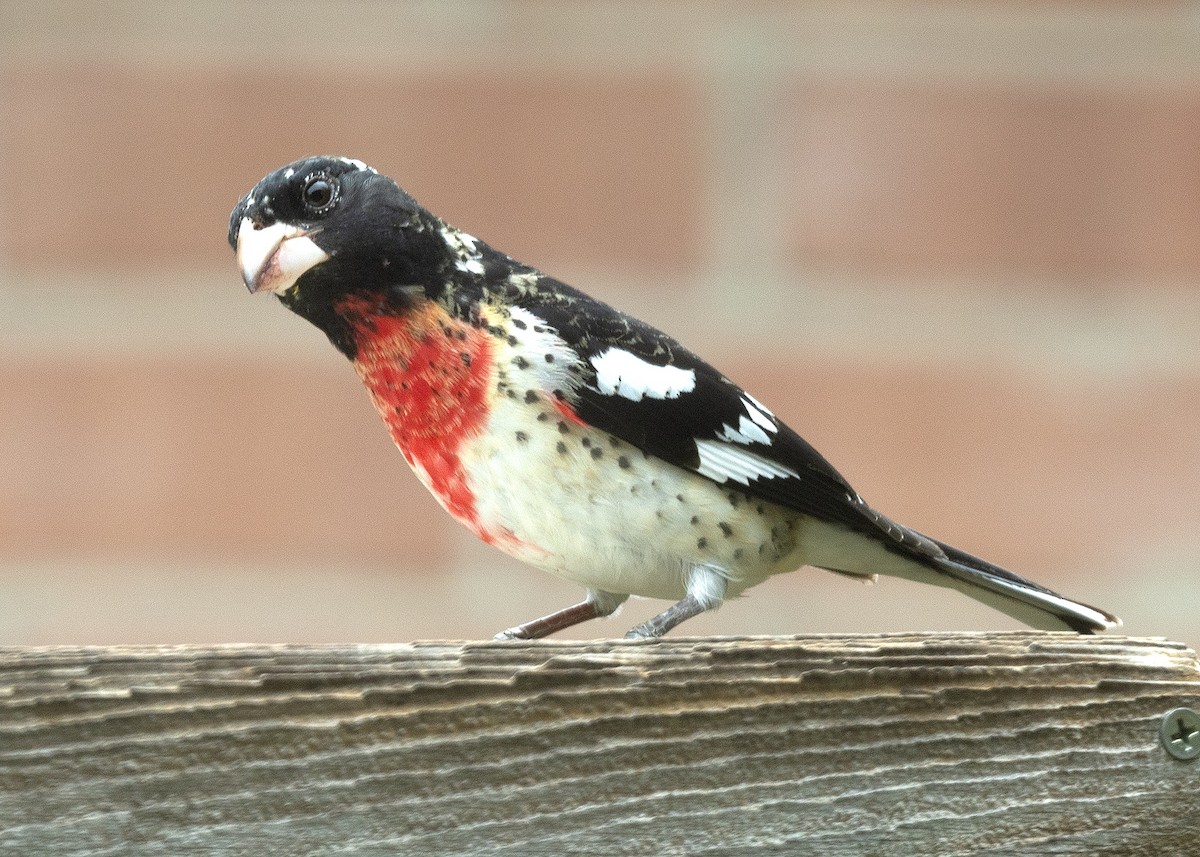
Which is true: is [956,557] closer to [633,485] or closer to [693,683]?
[633,485]

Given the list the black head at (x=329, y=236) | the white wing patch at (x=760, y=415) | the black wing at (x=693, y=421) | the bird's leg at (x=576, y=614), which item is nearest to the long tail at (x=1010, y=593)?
the black wing at (x=693, y=421)

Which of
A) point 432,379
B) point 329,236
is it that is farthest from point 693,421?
point 329,236

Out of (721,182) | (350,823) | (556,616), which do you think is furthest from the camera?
(721,182)

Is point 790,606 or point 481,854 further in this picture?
point 790,606

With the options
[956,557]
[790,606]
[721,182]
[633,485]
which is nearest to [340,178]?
[633,485]

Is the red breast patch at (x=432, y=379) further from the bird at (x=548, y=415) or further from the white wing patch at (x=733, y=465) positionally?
the white wing patch at (x=733, y=465)

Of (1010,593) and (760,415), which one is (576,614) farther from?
(1010,593)

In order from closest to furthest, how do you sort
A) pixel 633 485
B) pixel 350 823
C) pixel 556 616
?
1. pixel 350 823
2. pixel 633 485
3. pixel 556 616
